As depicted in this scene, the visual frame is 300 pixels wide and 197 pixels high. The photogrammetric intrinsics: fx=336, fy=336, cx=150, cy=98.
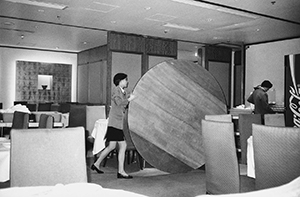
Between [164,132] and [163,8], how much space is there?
333 cm

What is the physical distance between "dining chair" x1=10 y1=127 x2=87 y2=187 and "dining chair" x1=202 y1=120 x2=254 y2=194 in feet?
3.34

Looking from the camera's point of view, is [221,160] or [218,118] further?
[218,118]

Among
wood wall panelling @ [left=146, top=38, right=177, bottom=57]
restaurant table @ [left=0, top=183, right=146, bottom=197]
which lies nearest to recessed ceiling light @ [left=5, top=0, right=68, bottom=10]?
wood wall panelling @ [left=146, top=38, right=177, bottom=57]

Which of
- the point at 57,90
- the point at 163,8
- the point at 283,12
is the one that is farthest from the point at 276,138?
the point at 57,90

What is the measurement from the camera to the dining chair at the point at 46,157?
1937 millimetres

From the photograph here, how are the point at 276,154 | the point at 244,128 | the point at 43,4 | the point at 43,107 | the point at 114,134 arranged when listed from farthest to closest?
1. the point at 43,107
2. the point at 43,4
3. the point at 114,134
4. the point at 244,128
5. the point at 276,154

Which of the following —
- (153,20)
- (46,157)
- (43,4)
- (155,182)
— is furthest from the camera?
(153,20)

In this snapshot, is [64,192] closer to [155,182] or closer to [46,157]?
[46,157]

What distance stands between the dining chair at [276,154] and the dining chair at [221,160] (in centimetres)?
18

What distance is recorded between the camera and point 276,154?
2.15m

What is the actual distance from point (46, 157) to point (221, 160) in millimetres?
1240

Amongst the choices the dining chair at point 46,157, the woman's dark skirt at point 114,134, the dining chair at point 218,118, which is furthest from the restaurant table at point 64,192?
the woman's dark skirt at point 114,134

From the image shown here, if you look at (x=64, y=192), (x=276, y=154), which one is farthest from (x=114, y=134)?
(x=64, y=192)

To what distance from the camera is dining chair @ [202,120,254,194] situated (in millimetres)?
2387
